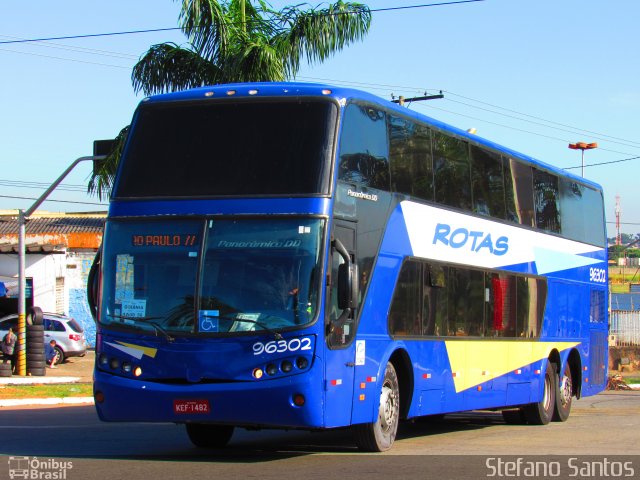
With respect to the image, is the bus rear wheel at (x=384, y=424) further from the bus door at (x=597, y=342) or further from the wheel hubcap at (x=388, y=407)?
the bus door at (x=597, y=342)

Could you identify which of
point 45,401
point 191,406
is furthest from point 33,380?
point 191,406

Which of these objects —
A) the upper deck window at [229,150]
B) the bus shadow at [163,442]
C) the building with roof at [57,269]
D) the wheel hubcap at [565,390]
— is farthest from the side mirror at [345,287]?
the building with roof at [57,269]

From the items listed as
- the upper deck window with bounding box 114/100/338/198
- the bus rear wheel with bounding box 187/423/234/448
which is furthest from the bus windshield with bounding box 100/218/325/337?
the bus rear wheel with bounding box 187/423/234/448

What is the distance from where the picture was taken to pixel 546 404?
18234mm

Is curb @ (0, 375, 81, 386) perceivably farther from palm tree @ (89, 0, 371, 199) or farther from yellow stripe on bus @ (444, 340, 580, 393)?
yellow stripe on bus @ (444, 340, 580, 393)

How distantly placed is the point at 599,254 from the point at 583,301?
160cm

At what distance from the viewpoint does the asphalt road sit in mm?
10570

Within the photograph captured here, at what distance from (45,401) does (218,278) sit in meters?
13.5

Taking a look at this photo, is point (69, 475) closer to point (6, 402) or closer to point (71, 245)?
point (6, 402)

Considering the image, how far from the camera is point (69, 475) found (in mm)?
10008

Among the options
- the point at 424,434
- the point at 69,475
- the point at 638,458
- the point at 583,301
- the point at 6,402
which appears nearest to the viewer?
the point at 69,475

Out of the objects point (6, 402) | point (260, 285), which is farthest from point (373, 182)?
point (6, 402)

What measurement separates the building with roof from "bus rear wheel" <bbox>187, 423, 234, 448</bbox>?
89.7 feet

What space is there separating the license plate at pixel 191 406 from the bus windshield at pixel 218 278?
28.5 inches
